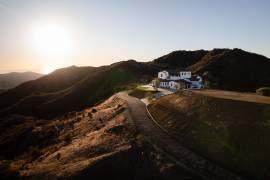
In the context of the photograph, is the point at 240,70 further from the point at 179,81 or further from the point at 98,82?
the point at 98,82

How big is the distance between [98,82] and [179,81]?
48470 mm

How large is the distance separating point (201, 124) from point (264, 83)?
110 meters

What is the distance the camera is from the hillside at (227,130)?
2370 cm

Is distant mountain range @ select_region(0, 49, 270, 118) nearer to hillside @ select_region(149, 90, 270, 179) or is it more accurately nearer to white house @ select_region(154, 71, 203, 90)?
white house @ select_region(154, 71, 203, 90)

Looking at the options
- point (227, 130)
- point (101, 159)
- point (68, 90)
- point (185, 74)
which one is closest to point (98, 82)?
point (68, 90)

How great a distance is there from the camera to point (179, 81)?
73.7 meters

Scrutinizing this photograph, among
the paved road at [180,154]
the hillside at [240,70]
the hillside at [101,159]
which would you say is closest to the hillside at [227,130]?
the paved road at [180,154]

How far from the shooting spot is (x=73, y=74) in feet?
518

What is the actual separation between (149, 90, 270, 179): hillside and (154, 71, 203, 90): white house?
34.2 m

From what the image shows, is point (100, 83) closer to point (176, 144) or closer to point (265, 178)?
point (176, 144)

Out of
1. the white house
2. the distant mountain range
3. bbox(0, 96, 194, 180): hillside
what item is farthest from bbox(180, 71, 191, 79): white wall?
bbox(0, 96, 194, 180): hillside

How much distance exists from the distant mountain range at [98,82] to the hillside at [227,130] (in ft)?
169

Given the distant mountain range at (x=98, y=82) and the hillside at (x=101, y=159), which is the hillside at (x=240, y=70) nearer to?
the distant mountain range at (x=98, y=82)

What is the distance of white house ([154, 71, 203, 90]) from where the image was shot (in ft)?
239
